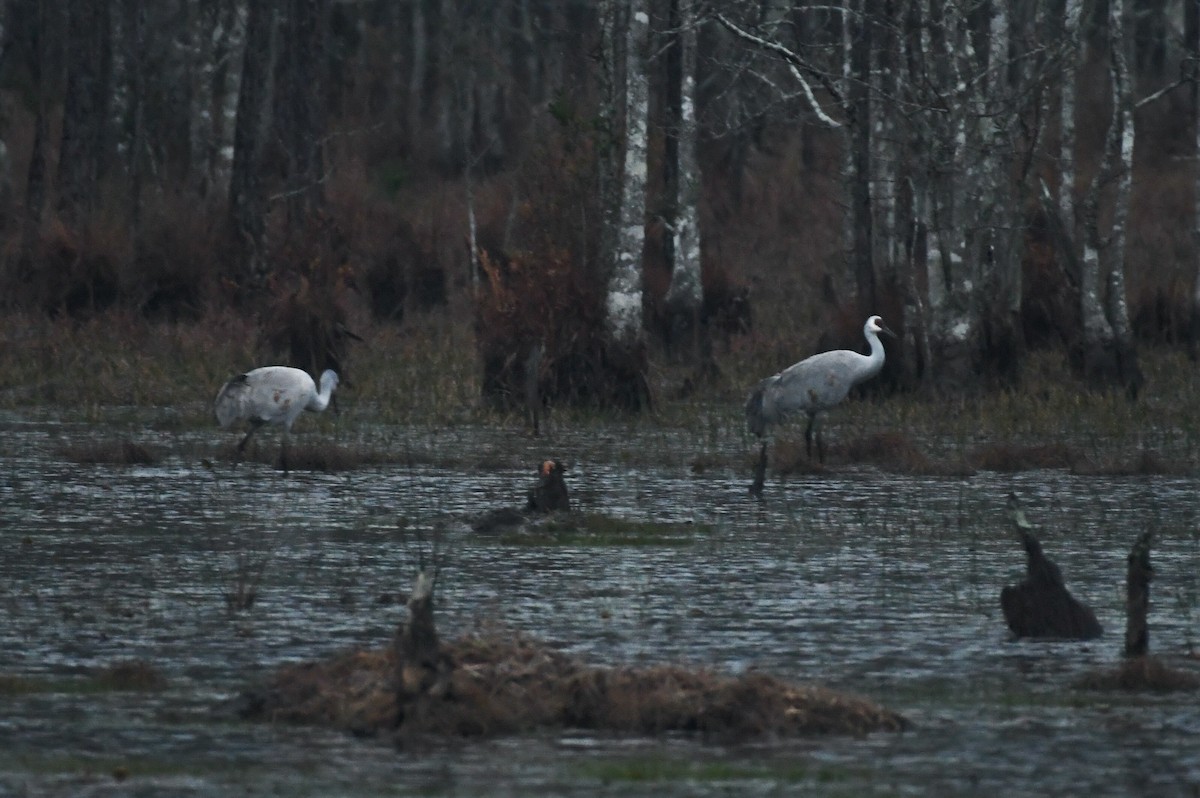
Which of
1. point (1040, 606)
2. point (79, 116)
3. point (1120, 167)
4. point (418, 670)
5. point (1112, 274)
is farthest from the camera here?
point (79, 116)

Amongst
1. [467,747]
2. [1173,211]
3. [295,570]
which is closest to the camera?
[467,747]

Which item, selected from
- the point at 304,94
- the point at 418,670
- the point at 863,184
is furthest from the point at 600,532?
the point at 304,94

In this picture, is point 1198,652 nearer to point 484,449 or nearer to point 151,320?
point 484,449

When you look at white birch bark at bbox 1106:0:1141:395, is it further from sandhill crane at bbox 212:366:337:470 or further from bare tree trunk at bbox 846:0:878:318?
sandhill crane at bbox 212:366:337:470

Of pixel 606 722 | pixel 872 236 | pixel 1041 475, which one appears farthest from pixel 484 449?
pixel 606 722

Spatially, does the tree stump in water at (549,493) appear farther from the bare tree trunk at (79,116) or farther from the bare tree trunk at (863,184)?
the bare tree trunk at (79,116)

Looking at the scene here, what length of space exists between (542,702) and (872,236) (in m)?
18.4

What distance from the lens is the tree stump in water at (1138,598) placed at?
9.64m

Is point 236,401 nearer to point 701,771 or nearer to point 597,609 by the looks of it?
point 597,609

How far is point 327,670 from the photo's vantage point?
8.84m

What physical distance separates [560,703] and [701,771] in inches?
37.8

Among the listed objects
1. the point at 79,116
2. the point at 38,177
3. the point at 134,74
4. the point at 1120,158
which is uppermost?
the point at 134,74

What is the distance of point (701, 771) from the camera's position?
25.8 ft

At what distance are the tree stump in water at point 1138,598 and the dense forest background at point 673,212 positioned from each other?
1125cm
